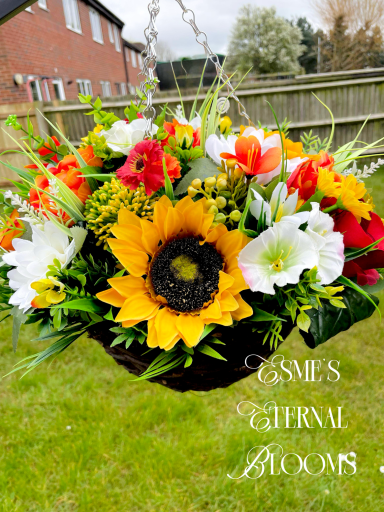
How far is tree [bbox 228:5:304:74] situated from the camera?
19203 mm

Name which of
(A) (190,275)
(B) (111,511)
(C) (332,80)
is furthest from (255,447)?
(C) (332,80)

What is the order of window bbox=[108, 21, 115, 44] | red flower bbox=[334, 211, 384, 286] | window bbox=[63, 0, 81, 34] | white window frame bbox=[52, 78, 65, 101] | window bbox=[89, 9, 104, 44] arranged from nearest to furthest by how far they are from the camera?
1. red flower bbox=[334, 211, 384, 286]
2. white window frame bbox=[52, 78, 65, 101]
3. window bbox=[63, 0, 81, 34]
4. window bbox=[89, 9, 104, 44]
5. window bbox=[108, 21, 115, 44]

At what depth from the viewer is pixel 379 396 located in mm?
2031

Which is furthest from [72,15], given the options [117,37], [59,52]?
[117,37]

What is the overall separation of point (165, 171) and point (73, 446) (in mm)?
1637

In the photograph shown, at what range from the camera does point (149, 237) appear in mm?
602

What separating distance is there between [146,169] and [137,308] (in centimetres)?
22

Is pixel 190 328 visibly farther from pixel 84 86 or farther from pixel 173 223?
pixel 84 86

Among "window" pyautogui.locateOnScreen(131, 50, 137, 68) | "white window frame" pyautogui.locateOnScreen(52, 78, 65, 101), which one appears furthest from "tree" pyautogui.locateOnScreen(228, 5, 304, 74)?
"white window frame" pyautogui.locateOnScreen(52, 78, 65, 101)

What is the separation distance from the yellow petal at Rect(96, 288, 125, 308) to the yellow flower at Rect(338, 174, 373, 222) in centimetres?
38

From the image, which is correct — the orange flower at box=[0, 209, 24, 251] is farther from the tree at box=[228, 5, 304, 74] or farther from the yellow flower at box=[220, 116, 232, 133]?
the tree at box=[228, 5, 304, 74]

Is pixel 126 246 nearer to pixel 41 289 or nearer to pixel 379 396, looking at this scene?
pixel 41 289

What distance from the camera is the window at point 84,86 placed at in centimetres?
1011

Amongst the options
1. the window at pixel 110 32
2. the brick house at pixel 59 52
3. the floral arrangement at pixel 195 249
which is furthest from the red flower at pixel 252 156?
the window at pixel 110 32
